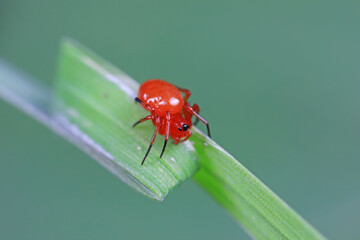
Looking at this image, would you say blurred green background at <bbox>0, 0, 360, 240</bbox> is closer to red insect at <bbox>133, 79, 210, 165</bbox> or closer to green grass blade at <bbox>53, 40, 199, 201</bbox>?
red insect at <bbox>133, 79, 210, 165</bbox>

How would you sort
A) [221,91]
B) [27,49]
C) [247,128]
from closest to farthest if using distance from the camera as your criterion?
[247,128] → [221,91] → [27,49]

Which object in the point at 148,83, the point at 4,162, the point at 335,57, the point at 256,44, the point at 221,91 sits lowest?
the point at 4,162

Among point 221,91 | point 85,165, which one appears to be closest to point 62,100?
point 85,165

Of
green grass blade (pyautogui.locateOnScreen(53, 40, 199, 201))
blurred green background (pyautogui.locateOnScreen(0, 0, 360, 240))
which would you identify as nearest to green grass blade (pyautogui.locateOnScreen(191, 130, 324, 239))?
green grass blade (pyautogui.locateOnScreen(53, 40, 199, 201))

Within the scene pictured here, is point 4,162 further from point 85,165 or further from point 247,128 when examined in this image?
point 247,128

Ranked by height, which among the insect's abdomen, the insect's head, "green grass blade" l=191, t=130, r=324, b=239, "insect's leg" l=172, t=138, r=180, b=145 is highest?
the insect's abdomen

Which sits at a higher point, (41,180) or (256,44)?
(256,44)

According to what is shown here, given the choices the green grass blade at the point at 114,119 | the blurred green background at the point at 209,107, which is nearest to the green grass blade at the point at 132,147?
the green grass blade at the point at 114,119

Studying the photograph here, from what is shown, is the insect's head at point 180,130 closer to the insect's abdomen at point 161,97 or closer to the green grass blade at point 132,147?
the green grass blade at point 132,147
